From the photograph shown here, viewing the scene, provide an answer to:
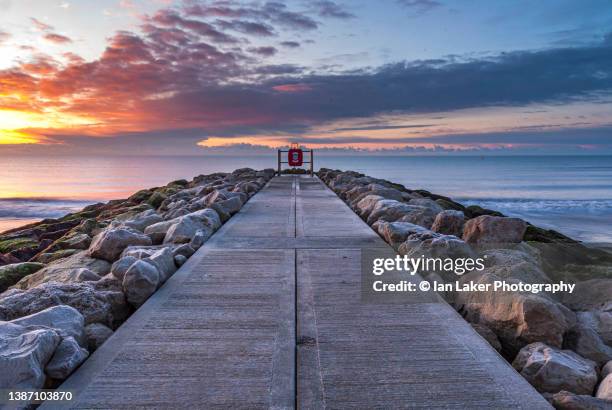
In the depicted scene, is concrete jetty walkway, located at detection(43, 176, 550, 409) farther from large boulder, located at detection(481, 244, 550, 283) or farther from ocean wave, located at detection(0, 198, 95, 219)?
ocean wave, located at detection(0, 198, 95, 219)

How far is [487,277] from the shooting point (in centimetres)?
459

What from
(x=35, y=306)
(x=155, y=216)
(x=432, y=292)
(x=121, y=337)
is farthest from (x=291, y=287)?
(x=155, y=216)

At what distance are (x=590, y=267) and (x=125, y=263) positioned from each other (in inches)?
247

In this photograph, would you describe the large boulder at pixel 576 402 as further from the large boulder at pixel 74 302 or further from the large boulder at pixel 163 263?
the large boulder at pixel 163 263

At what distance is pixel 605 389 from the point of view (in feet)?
10.2

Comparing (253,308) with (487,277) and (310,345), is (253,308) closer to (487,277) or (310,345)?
(310,345)

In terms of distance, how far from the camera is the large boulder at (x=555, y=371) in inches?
127

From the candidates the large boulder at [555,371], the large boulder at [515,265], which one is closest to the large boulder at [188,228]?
the large boulder at [515,265]

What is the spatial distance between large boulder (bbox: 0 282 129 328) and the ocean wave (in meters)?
21.5

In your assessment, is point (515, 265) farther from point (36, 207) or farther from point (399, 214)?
point (36, 207)

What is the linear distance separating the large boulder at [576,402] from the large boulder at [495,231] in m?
4.15

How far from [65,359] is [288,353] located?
1.45 metres

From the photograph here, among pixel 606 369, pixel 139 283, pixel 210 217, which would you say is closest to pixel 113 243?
pixel 210 217

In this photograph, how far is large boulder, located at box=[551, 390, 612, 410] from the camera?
282 cm
